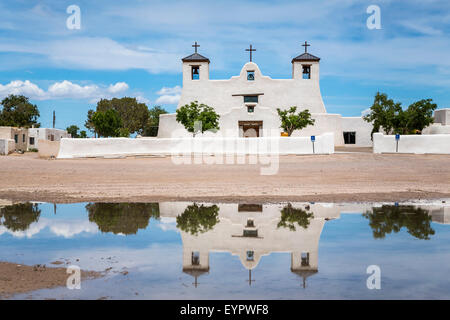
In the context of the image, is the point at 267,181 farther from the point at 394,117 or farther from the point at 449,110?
the point at 449,110

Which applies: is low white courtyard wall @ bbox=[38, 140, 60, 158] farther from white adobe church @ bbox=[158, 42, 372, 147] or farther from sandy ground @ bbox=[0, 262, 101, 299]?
sandy ground @ bbox=[0, 262, 101, 299]

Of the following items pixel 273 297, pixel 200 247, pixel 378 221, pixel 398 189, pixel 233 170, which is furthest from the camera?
pixel 233 170

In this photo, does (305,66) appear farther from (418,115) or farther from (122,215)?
(122,215)

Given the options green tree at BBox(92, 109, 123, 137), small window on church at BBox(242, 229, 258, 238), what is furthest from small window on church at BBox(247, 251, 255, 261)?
green tree at BBox(92, 109, 123, 137)

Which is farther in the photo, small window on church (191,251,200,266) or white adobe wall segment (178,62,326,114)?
white adobe wall segment (178,62,326,114)

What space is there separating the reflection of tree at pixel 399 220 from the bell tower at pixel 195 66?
1926 inches

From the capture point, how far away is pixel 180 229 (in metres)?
8.31

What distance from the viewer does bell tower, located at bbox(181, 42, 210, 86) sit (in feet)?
190

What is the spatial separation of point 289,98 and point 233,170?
3691 cm

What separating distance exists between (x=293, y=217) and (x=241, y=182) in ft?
25.2

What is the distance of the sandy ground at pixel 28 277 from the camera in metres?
4.95

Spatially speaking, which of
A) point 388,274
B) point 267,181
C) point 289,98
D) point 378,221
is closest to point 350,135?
point 289,98

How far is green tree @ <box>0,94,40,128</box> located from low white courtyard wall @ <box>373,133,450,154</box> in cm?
5976

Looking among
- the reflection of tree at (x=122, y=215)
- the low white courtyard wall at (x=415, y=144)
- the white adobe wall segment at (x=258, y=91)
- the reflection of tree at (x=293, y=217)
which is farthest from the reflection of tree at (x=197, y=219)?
the white adobe wall segment at (x=258, y=91)
